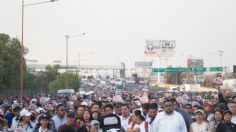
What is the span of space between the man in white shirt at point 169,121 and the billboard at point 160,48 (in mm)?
79788

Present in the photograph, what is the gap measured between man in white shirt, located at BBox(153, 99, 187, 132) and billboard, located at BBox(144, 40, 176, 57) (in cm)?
7979

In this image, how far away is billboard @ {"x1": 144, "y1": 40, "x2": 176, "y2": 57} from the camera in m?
92.4

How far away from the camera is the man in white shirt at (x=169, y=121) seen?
11.5m

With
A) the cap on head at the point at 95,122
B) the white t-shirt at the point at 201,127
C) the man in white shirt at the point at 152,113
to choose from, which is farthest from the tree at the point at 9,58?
the white t-shirt at the point at 201,127

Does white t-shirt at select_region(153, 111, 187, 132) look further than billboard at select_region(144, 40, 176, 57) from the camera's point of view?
No

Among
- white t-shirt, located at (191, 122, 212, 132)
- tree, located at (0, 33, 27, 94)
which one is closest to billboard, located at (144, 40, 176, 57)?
tree, located at (0, 33, 27, 94)

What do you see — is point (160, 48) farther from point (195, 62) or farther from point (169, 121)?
point (195, 62)

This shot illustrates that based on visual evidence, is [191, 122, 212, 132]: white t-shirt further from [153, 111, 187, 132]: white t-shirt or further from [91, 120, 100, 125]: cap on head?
[91, 120, 100, 125]: cap on head

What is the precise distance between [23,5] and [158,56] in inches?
2092

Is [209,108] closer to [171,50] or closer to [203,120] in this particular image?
[203,120]

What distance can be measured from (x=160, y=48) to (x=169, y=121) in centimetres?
8203

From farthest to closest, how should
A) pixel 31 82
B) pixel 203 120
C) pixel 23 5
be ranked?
pixel 31 82 < pixel 23 5 < pixel 203 120

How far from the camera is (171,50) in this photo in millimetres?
94938

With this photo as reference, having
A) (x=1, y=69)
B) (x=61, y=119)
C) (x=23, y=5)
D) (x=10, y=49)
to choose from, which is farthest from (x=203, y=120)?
(x=10, y=49)
